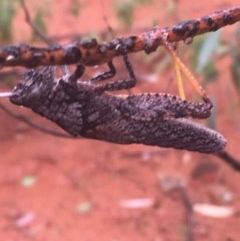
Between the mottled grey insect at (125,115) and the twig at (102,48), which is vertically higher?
the twig at (102,48)

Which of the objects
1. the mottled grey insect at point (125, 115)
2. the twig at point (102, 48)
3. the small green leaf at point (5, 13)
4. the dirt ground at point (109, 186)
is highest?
the twig at point (102, 48)

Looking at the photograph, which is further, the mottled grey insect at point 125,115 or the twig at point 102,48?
the mottled grey insect at point 125,115

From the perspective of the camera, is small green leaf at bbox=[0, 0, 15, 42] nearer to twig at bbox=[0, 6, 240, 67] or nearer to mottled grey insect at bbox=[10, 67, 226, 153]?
mottled grey insect at bbox=[10, 67, 226, 153]

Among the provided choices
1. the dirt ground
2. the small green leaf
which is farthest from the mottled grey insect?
the dirt ground

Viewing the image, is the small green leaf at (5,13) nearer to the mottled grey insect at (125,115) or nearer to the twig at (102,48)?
the mottled grey insect at (125,115)

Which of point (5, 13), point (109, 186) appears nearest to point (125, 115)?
point (5, 13)

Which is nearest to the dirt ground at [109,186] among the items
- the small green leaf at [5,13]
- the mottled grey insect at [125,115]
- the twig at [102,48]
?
the small green leaf at [5,13]

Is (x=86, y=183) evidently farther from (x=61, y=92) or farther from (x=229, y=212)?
(x=61, y=92)
